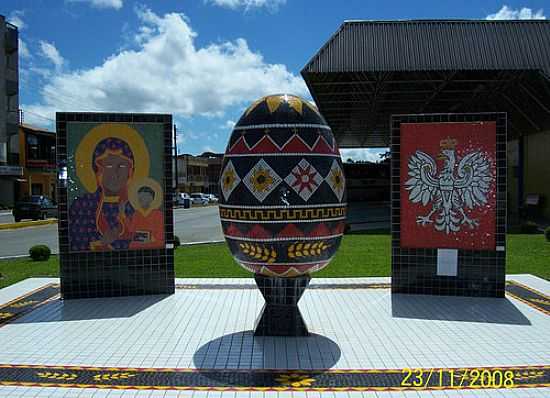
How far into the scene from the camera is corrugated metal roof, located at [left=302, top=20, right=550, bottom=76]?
19344 millimetres

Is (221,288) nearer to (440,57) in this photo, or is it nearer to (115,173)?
(115,173)

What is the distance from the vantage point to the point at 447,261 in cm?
919

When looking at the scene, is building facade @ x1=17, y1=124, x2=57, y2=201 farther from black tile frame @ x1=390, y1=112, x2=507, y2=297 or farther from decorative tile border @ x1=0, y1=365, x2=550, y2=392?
decorative tile border @ x1=0, y1=365, x2=550, y2=392

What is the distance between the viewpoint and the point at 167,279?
9.38 meters

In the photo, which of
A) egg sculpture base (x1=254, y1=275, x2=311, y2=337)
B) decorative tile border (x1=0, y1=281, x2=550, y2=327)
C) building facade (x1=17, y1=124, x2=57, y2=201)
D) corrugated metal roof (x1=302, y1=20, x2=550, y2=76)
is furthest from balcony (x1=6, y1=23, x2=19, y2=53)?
egg sculpture base (x1=254, y1=275, x2=311, y2=337)

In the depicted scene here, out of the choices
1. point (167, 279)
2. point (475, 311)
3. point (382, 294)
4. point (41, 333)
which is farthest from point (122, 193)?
point (475, 311)

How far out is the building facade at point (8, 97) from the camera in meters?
36.6

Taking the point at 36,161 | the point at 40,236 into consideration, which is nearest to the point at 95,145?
the point at 40,236

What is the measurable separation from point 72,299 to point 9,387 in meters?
3.83

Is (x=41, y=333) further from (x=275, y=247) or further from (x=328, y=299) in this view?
(x=328, y=299)

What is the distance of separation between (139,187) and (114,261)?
5.03 feet

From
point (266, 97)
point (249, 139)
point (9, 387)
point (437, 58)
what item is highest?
point (437, 58)

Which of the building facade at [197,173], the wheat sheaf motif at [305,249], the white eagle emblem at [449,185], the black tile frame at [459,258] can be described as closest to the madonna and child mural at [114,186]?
the wheat sheaf motif at [305,249]

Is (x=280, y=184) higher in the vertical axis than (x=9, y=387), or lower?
higher
